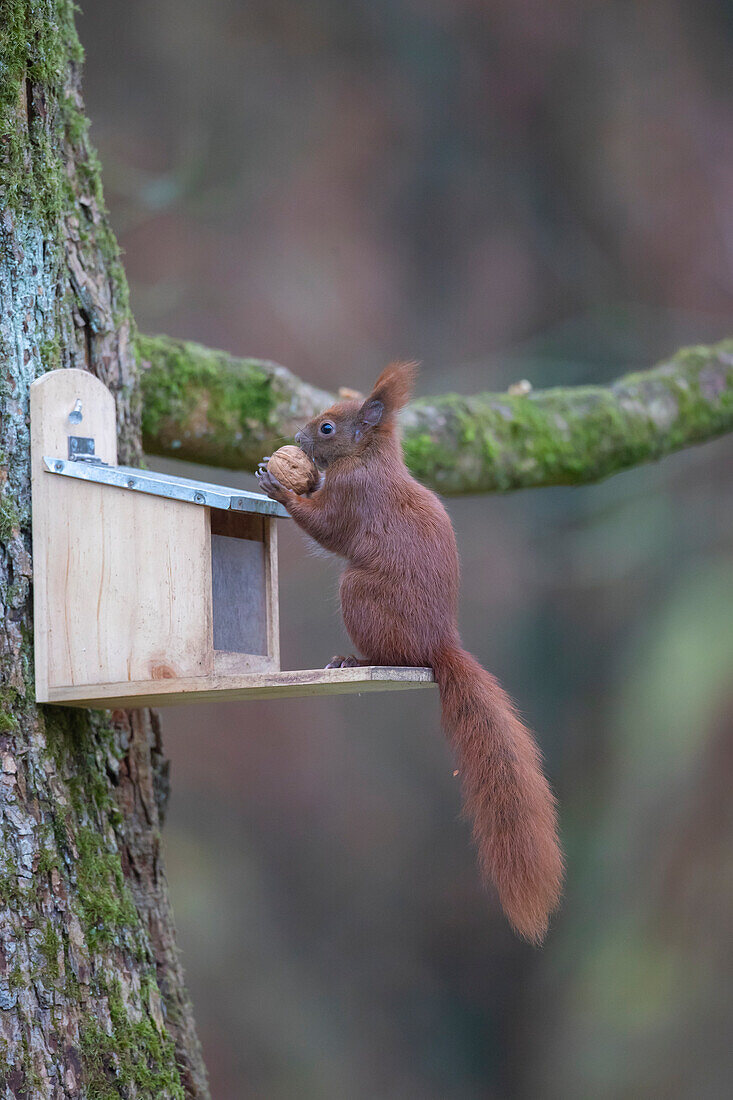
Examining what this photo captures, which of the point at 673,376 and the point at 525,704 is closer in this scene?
the point at 673,376

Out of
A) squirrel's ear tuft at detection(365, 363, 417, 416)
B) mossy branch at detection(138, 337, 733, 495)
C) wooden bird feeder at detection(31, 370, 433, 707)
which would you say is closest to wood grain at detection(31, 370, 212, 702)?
wooden bird feeder at detection(31, 370, 433, 707)

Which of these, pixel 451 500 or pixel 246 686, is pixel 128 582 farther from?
pixel 451 500

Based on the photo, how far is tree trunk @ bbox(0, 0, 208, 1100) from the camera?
6.89 feet

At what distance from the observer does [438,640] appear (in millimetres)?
2199

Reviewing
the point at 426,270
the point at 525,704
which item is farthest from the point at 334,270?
the point at 525,704

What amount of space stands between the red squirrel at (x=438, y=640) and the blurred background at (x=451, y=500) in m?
6.15

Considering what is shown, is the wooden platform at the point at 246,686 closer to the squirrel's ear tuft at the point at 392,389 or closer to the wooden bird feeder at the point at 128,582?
the wooden bird feeder at the point at 128,582

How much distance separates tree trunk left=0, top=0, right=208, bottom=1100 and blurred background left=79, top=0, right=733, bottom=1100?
19.2ft

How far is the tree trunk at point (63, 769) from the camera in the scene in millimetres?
2100

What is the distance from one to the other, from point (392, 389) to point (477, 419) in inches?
46.7

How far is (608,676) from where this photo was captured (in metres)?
8.98

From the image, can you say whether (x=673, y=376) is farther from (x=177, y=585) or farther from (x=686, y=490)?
(x=686, y=490)

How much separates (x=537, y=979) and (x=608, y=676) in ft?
A: 7.20

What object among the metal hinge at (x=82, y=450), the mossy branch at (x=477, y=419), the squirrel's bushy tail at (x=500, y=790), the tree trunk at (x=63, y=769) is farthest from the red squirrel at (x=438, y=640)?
the mossy branch at (x=477, y=419)
